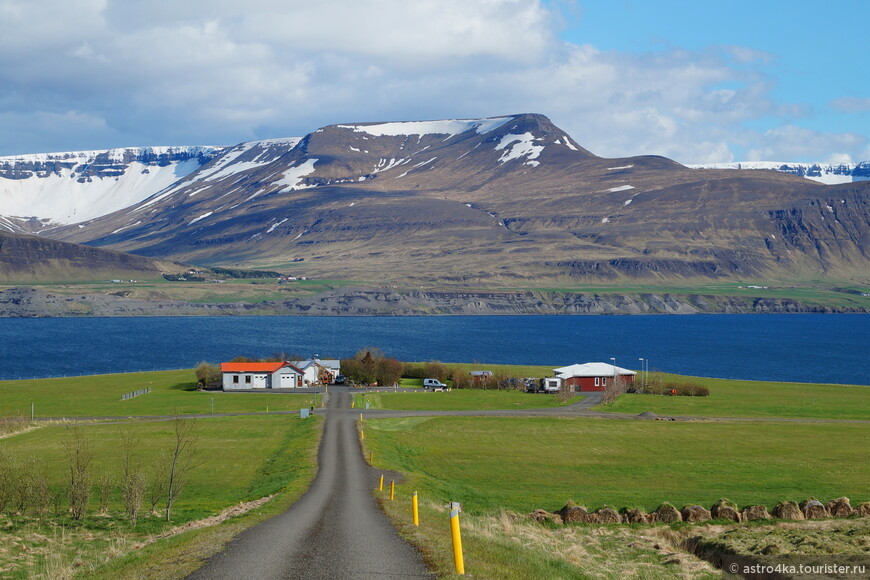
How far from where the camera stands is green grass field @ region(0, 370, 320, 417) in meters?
82.4

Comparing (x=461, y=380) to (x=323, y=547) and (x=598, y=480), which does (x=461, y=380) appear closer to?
(x=598, y=480)

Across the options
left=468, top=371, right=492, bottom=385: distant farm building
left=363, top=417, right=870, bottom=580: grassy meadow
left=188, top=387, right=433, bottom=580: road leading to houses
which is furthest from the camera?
left=468, top=371, right=492, bottom=385: distant farm building

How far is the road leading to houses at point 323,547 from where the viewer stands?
57.2 feet

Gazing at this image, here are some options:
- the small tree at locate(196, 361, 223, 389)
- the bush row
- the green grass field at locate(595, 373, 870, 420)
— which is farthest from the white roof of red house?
the bush row

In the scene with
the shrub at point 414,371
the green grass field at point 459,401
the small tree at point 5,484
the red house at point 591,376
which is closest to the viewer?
the small tree at point 5,484

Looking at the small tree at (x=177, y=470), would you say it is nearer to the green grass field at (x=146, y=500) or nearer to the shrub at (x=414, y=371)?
the green grass field at (x=146, y=500)

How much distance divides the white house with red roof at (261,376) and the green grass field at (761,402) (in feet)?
128

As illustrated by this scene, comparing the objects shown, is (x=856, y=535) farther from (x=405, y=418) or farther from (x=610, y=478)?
(x=405, y=418)

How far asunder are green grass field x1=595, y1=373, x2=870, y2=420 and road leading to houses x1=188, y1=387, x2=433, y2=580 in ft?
197

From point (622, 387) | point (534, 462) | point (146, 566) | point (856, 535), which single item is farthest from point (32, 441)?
point (622, 387)

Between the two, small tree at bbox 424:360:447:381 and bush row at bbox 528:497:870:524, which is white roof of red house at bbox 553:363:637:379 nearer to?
small tree at bbox 424:360:447:381

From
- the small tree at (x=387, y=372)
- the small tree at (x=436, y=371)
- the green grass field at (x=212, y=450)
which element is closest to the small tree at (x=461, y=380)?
the small tree at (x=436, y=371)

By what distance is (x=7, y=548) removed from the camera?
26906 mm

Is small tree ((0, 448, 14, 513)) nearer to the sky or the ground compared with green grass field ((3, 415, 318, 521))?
nearer to the sky
